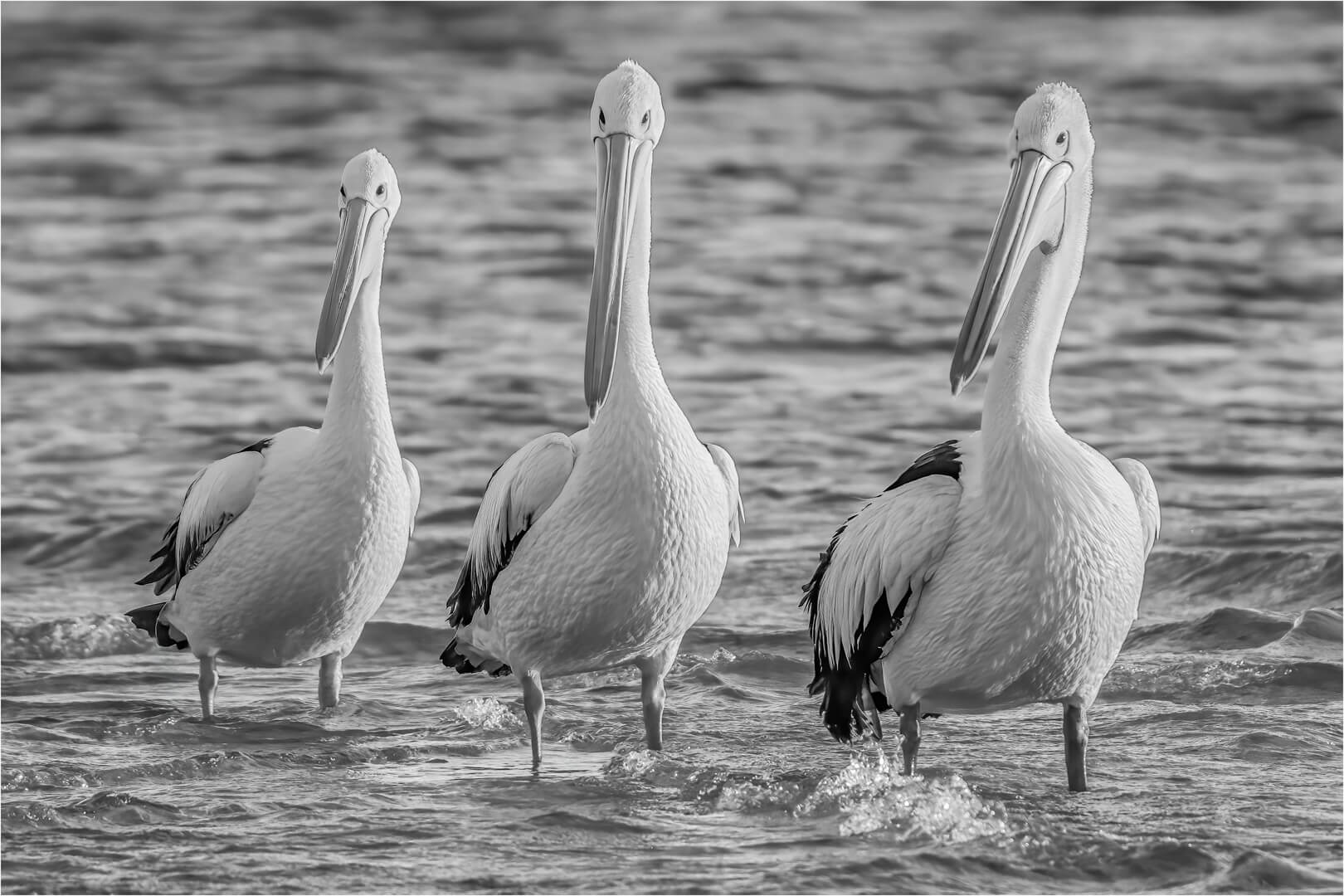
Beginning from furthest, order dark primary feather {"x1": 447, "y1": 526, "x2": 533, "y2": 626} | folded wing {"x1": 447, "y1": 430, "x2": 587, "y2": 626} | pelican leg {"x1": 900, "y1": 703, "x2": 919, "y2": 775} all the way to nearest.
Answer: dark primary feather {"x1": 447, "y1": 526, "x2": 533, "y2": 626} < folded wing {"x1": 447, "y1": 430, "x2": 587, "y2": 626} < pelican leg {"x1": 900, "y1": 703, "x2": 919, "y2": 775}

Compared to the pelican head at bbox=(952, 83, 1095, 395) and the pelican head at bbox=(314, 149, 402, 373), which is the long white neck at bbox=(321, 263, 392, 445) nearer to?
the pelican head at bbox=(314, 149, 402, 373)

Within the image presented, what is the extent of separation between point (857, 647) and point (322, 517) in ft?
5.33

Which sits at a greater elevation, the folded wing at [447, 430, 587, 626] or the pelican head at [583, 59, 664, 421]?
the pelican head at [583, 59, 664, 421]

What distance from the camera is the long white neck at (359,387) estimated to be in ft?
19.3

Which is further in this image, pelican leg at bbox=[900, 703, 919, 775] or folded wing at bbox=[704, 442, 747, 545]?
folded wing at bbox=[704, 442, 747, 545]

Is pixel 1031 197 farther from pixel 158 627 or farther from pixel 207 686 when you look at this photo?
pixel 158 627

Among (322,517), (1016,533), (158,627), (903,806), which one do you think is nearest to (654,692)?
(903,806)

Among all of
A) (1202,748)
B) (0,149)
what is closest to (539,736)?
(1202,748)

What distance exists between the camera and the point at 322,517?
5.84 m

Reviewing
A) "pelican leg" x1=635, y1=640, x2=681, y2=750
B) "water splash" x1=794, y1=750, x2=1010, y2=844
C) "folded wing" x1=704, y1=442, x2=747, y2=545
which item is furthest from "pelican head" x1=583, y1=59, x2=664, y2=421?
"water splash" x1=794, y1=750, x2=1010, y2=844

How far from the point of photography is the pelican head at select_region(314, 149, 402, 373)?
598cm

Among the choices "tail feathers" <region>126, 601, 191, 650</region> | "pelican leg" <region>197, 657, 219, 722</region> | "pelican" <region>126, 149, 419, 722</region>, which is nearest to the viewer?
"pelican" <region>126, 149, 419, 722</region>

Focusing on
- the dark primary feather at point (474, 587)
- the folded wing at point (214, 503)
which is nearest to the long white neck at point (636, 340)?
the dark primary feather at point (474, 587)

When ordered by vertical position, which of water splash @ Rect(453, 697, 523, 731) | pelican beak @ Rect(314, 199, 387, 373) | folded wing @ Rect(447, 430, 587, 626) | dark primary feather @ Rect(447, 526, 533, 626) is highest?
pelican beak @ Rect(314, 199, 387, 373)
